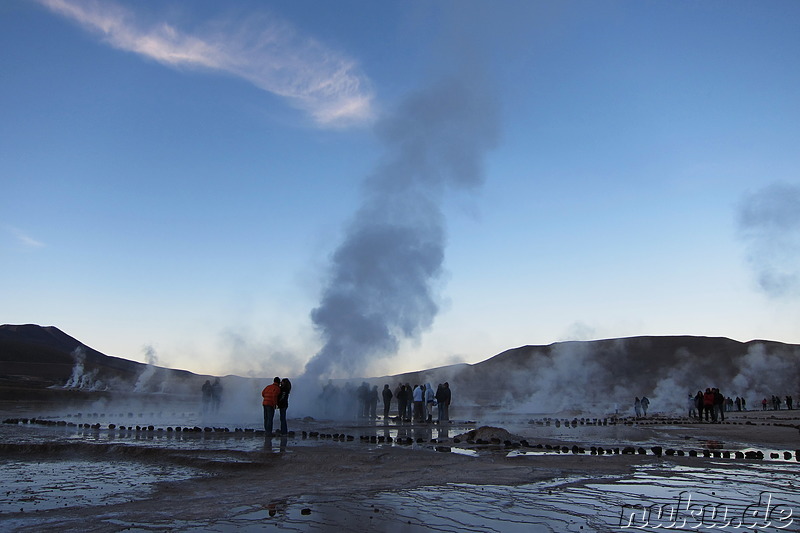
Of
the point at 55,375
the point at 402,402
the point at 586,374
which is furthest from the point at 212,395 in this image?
the point at 55,375

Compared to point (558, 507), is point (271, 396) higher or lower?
higher

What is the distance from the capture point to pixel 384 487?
24.5ft

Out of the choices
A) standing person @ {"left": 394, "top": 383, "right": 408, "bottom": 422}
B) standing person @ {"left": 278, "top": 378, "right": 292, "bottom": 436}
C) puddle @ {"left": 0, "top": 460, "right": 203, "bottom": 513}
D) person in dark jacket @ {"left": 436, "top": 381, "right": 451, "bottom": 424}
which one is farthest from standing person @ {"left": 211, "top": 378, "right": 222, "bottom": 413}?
puddle @ {"left": 0, "top": 460, "right": 203, "bottom": 513}

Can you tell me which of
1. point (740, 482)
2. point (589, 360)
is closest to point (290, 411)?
point (740, 482)

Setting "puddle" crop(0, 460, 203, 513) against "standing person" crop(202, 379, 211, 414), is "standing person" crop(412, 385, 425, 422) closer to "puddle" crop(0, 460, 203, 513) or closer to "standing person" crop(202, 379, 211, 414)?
"standing person" crop(202, 379, 211, 414)

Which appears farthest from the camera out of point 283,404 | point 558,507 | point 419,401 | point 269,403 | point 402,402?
point 402,402

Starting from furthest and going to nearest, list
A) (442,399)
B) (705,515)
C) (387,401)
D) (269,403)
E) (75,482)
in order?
(387,401), (442,399), (269,403), (75,482), (705,515)

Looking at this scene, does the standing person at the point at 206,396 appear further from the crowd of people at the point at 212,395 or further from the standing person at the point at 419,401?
the standing person at the point at 419,401

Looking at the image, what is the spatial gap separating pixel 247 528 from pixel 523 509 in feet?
8.87

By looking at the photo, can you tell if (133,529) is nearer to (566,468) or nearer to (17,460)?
(566,468)

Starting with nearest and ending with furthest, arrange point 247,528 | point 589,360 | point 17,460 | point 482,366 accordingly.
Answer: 1. point 247,528
2. point 17,460
3. point 589,360
4. point 482,366

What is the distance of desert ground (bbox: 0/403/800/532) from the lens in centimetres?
557

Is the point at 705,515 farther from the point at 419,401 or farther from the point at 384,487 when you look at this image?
the point at 419,401

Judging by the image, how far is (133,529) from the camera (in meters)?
5.32
